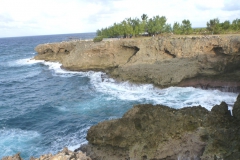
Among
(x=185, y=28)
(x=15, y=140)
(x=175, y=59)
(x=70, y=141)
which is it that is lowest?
(x=15, y=140)

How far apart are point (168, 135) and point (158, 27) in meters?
51.6

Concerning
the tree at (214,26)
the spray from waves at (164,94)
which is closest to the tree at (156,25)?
the tree at (214,26)

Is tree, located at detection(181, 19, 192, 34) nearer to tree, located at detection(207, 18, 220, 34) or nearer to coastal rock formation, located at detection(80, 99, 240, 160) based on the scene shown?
tree, located at detection(207, 18, 220, 34)

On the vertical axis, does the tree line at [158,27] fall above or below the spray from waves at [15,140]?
above

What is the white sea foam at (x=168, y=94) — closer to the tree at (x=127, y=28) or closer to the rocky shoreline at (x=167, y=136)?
the rocky shoreline at (x=167, y=136)

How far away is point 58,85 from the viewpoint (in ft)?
147

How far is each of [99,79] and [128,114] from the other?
28.0 meters

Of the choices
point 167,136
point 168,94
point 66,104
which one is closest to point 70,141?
point 167,136

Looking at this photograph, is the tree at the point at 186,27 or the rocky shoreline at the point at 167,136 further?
the tree at the point at 186,27

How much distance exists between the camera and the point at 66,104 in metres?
33.8

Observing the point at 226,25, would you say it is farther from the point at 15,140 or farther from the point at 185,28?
the point at 15,140

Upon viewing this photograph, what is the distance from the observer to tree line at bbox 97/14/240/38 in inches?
2087

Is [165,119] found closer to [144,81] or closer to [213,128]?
[213,128]

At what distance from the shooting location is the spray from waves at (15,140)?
21.6 meters
